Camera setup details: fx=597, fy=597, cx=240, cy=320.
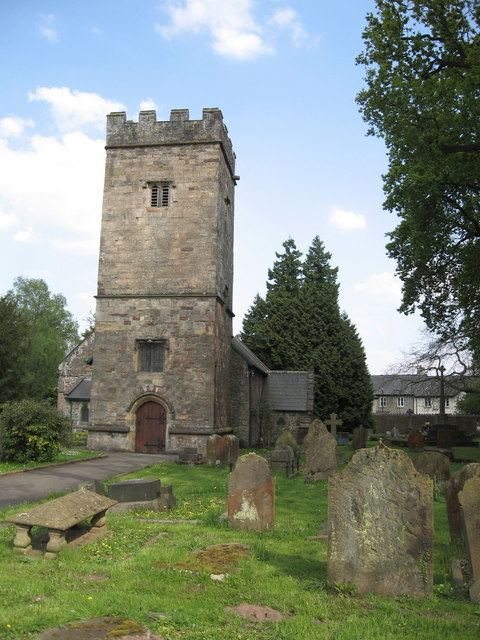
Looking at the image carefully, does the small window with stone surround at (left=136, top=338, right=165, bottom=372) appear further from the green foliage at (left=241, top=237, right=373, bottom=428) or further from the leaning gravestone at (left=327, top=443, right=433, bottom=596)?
the leaning gravestone at (left=327, top=443, right=433, bottom=596)

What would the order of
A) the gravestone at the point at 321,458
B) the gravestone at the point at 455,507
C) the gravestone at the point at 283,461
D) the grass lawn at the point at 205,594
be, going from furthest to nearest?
the gravestone at the point at 283,461, the gravestone at the point at 321,458, the gravestone at the point at 455,507, the grass lawn at the point at 205,594

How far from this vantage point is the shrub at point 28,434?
1870 cm

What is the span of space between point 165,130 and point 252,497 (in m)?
22.0

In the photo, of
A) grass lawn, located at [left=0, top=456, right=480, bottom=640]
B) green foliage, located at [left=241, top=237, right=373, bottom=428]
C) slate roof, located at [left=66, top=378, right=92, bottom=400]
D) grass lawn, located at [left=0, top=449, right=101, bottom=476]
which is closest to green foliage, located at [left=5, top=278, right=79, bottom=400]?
slate roof, located at [left=66, top=378, right=92, bottom=400]

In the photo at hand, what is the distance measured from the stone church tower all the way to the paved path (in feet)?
10.7

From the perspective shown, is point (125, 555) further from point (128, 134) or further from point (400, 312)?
point (128, 134)

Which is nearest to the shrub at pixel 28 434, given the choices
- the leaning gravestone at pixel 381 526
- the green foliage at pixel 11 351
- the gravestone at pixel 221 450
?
the gravestone at pixel 221 450

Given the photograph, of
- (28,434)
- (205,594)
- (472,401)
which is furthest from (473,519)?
(472,401)

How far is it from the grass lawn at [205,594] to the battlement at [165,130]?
21.7 m

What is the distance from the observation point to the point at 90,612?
5.21 m

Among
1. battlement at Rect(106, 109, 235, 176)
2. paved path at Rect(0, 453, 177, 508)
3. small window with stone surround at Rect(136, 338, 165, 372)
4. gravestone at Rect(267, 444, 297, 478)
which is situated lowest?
paved path at Rect(0, 453, 177, 508)

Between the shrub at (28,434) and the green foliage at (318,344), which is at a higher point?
the green foliage at (318,344)

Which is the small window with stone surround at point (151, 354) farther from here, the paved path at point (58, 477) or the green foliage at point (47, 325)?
the green foliage at point (47, 325)

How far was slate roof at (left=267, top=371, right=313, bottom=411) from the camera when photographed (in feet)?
115
